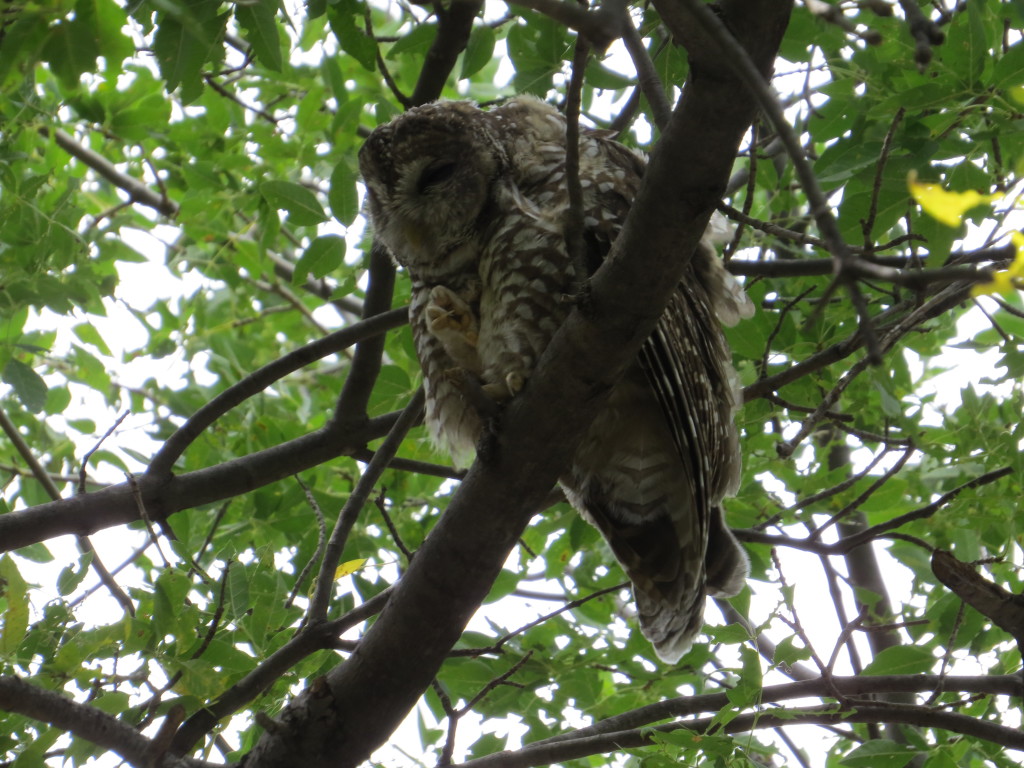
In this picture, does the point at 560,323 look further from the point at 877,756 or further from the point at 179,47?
the point at 877,756

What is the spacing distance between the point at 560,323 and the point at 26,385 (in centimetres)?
170

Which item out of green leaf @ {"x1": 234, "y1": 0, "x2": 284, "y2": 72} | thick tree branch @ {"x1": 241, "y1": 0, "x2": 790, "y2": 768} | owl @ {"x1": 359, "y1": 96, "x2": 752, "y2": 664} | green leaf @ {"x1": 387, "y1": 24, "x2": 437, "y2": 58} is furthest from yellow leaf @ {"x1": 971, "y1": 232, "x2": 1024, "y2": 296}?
green leaf @ {"x1": 387, "y1": 24, "x2": 437, "y2": 58}

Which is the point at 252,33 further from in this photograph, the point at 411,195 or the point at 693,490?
the point at 693,490

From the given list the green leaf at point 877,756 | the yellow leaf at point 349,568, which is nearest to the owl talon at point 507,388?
the yellow leaf at point 349,568

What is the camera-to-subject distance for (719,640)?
247cm

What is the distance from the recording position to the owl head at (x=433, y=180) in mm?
3227

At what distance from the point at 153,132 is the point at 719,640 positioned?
137 inches

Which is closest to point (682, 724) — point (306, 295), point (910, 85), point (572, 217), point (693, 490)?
point (693, 490)

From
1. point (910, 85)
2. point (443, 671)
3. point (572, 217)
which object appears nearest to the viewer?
point (572, 217)

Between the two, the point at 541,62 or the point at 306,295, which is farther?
the point at 306,295

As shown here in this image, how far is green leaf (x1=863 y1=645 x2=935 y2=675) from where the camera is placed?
8.94ft

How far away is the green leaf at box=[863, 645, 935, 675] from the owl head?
64.7 inches

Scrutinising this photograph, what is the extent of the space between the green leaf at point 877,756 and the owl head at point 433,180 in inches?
69.5

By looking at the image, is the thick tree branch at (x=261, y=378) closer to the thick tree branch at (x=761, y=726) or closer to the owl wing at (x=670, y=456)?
the owl wing at (x=670, y=456)
